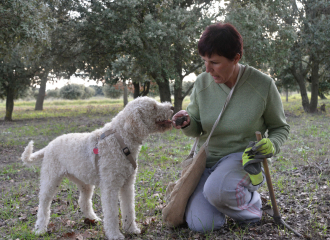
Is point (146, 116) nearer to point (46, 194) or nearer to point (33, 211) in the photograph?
point (46, 194)

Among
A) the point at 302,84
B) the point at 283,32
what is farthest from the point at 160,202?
the point at 302,84

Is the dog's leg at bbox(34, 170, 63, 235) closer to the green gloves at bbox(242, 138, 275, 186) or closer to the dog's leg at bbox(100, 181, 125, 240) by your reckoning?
the dog's leg at bbox(100, 181, 125, 240)

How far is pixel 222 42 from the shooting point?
2705mm

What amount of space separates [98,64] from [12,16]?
6.28 meters

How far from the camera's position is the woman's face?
9.09 feet

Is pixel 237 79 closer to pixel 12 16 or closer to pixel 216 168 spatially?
pixel 216 168

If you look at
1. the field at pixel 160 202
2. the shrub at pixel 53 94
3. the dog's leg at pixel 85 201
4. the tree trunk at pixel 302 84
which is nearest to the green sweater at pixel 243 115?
the field at pixel 160 202

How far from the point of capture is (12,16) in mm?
6410

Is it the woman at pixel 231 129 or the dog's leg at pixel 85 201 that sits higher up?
the woman at pixel 231 129

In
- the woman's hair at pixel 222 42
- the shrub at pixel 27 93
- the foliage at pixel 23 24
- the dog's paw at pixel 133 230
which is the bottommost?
the dog's paw at pixel 133 230

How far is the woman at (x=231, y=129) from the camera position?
107 inches

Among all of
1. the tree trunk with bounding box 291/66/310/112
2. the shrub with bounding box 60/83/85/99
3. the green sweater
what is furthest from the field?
the shrub with bounding box 60/83/85/99

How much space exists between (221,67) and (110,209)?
189 cm

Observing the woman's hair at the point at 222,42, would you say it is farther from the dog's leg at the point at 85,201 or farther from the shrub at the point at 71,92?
the shrub at the point at 71,92
